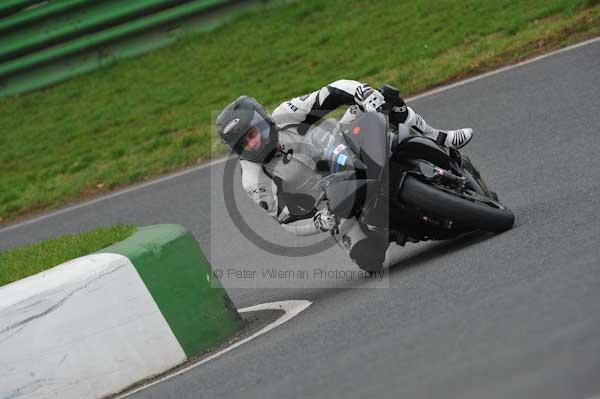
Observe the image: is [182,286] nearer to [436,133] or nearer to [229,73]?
[436,133]

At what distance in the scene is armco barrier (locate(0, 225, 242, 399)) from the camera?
6160mm

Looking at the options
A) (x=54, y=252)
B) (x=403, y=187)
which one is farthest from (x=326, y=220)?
(x=54, y=252)

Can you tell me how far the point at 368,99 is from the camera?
6848 mm

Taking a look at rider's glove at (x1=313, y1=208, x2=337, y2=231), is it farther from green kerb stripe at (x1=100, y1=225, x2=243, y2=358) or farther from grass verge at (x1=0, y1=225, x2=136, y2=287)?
grass verge at (x1=0, y1=225, x2=136, y2=287)

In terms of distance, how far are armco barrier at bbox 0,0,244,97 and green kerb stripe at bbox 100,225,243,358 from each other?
32.5 feet

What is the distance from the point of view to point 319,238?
909cm

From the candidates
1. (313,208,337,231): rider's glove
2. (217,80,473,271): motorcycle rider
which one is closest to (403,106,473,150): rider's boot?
(217,80,473,271): motorcycle rider

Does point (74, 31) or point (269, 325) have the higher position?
point (74, 31)

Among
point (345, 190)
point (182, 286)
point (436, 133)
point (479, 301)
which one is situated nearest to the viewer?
point (479, 301)

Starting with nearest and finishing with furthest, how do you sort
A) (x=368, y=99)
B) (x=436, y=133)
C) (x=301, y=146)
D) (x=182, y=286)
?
(x=182, y=286) < (x=368, y=99) < (x=436, y=133) < (x=301, y=146)

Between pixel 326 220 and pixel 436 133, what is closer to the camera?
pixel 326 220

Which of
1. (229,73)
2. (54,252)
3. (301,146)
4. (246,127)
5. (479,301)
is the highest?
(246,127)

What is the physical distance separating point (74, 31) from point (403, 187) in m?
10.9

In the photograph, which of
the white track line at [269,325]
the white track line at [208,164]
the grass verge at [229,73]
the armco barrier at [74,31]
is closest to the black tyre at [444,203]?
the white track line at [269,325]
